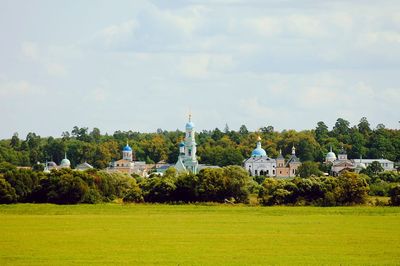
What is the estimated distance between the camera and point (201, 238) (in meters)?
51.2

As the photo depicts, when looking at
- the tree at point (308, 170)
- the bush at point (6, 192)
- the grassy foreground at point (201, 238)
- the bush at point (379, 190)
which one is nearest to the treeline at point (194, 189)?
the bush at point (6, 192)

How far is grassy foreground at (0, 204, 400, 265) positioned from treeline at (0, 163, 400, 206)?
1403 cm

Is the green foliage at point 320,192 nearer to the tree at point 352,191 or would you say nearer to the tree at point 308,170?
the tree at point 352,191

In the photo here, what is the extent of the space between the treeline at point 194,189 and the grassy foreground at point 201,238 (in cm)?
1403

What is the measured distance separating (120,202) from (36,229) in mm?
42754

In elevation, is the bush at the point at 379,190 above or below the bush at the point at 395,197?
above

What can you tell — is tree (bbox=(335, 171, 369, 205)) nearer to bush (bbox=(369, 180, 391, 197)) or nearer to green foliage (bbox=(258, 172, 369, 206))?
green foliage (bbox=(258, 172, 369, 206))

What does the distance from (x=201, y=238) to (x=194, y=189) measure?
47.1 m

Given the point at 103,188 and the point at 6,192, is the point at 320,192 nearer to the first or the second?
the point at 103,188

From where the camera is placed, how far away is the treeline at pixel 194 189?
91.3 metres

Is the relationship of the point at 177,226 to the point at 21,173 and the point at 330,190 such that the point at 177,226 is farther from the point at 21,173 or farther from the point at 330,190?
the point at 21,173

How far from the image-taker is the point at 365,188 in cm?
9112

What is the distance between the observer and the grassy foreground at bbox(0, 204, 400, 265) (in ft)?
137

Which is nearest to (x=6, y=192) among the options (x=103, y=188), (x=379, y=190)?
(x=103, y=188)
